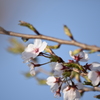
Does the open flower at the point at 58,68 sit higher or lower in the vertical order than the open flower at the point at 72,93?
higher

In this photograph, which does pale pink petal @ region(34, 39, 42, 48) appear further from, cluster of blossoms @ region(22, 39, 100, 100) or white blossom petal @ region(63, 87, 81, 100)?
white blossom petal @ region(63, 87, 81, 100)

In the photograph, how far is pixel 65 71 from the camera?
1.27 ft

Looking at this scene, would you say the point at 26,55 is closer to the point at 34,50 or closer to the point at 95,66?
the point at 34,50

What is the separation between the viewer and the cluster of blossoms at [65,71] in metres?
0.38

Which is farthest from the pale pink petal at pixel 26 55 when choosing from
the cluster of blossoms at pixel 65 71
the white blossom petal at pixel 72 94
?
the white blossom petal at pixel 72 94

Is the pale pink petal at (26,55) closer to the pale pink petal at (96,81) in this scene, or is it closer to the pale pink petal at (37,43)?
the pale pink petal at (37,43)

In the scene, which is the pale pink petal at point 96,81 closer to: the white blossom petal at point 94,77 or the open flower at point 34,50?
the white blossom petal at point 94,77

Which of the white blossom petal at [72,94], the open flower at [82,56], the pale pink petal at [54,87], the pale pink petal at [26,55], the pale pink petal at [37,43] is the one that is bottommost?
the white blossom petal at [72,94]

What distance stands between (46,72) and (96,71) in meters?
0.36

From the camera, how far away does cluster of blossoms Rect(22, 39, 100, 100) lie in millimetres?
377

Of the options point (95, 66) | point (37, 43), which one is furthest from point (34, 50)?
point (95, 66)

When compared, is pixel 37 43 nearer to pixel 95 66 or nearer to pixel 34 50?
pixel 34 50

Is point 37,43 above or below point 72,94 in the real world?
above

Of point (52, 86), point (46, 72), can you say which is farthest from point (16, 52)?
point (52, 86)
